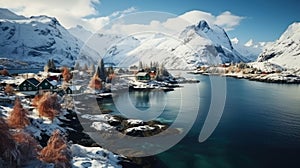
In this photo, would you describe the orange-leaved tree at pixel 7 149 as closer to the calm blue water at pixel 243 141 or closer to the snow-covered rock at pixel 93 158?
the snow-covered rock at pixel 93 158

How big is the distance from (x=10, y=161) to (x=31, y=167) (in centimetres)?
140

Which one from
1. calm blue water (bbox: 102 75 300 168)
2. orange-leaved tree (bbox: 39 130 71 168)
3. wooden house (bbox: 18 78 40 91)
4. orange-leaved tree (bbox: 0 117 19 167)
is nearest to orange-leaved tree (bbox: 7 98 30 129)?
orange-leaved tree (bbox: 39 130 71 168)

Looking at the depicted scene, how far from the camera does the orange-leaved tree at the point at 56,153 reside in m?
17.5

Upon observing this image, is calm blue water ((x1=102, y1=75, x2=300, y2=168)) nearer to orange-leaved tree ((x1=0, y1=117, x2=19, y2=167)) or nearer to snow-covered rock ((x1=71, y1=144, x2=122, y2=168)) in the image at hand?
snow-covered rock ((x1=71, y1=144, x2=122, y2=168))

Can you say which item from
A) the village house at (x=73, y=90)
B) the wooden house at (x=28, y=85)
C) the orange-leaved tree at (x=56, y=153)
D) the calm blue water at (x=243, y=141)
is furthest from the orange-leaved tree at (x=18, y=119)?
the village house at (x=73, y=90)

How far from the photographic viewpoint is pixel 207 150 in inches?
1037

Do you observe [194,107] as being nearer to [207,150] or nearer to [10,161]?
[207,150]

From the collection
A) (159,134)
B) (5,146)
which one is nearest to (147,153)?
(159,134)

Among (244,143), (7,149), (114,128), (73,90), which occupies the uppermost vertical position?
(73,90)

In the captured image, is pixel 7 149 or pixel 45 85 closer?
pixel 7 149

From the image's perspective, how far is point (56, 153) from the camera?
1812cm

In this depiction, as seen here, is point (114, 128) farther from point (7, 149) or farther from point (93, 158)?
point (7, 149)

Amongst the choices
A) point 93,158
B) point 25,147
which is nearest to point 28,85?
point 93,158

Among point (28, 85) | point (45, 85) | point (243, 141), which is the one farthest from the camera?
point (45, 85)
